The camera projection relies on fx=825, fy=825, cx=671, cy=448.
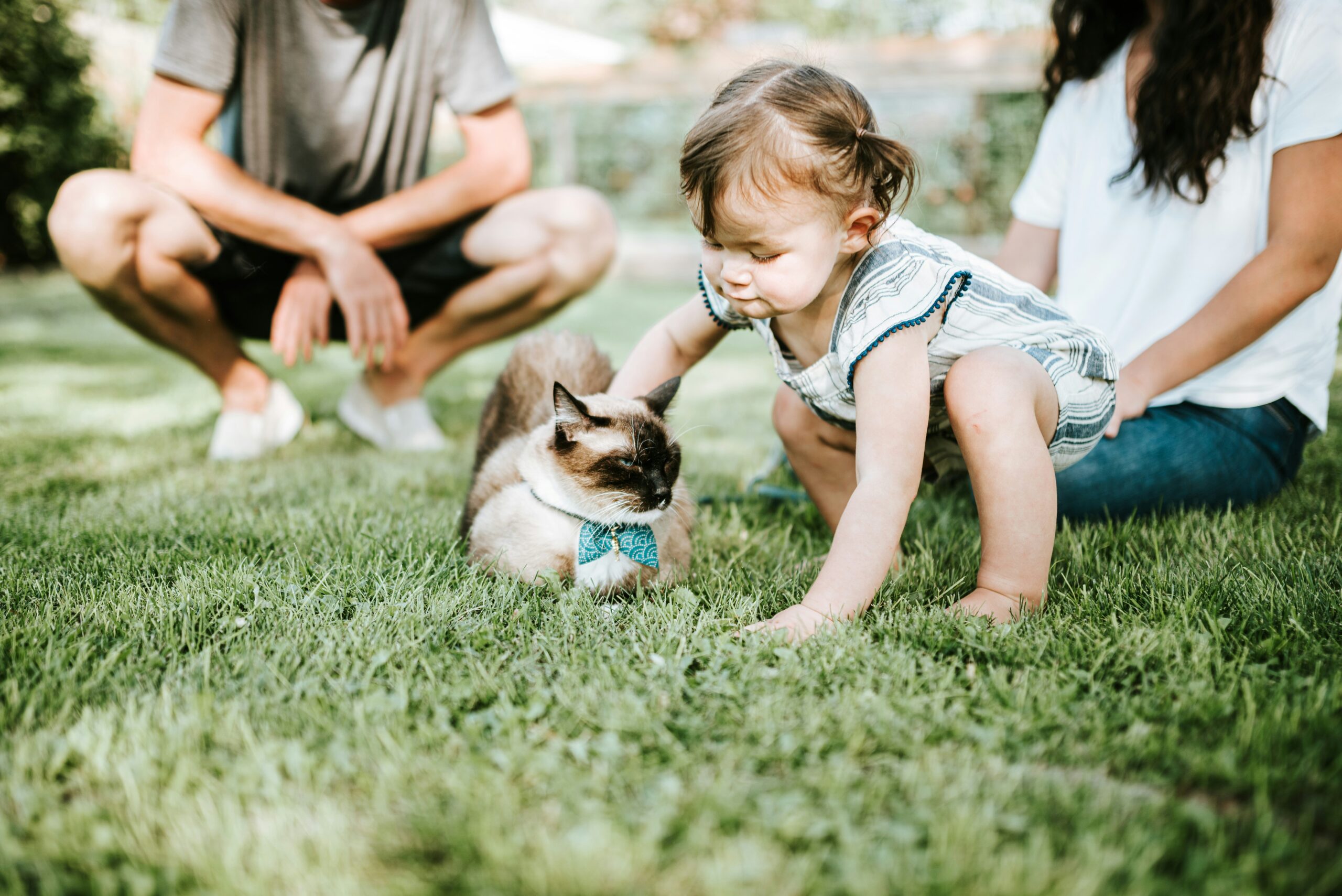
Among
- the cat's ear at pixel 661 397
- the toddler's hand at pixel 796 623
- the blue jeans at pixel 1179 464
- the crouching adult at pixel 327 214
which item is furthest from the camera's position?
the crouching adult at pixel 327 214

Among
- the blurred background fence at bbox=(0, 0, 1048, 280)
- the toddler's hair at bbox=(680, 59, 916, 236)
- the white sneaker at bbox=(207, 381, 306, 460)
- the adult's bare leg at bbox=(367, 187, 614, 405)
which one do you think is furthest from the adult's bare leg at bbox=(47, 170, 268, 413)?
the blurred background fence at bbox=(0, 0, 1048, 280)

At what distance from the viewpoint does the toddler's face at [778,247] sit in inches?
65.2

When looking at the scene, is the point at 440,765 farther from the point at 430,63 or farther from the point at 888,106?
the point at 888,106

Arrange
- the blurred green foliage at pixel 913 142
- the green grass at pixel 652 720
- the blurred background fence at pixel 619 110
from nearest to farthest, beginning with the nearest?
the green grass at pixel 652 720 < the blurred background fence at pixel 619 110 < the blurred green foliage at pixel 913 142

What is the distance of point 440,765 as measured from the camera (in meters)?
1.22

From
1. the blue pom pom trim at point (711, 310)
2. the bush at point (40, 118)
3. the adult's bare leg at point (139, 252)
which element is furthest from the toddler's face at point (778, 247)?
the bush at point (40, 118)

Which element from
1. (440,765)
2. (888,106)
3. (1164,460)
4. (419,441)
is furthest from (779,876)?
(888,106)

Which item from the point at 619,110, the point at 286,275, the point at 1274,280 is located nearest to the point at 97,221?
the point at 286,275

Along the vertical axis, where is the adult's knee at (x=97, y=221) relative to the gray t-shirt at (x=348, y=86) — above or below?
below

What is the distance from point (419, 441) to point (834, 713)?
2.56 meters

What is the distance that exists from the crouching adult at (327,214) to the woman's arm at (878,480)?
1.99m

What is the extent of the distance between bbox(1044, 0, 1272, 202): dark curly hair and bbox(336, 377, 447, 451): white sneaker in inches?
107

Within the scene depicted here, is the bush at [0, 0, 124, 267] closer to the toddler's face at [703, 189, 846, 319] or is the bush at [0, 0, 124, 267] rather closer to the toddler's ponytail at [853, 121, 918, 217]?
the toddler's face at [703, 189, 846, 319]

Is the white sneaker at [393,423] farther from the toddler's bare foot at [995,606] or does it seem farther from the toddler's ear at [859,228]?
the toddler's bare foot at [995,606]
